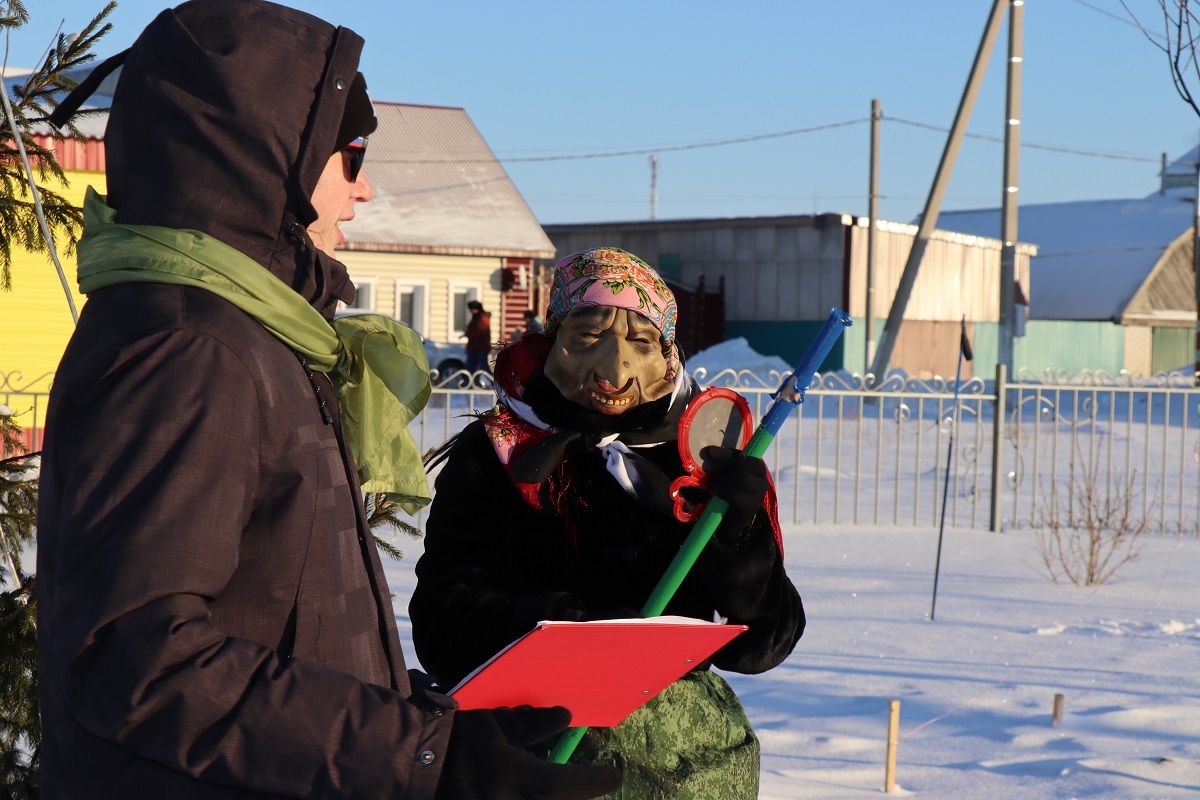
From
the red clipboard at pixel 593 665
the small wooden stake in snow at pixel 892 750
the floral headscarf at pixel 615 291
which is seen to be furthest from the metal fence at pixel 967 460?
the red clipboard at pixel 593 665

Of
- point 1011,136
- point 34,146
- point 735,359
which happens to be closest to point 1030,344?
point 735,359

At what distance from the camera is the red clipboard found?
1654 mm

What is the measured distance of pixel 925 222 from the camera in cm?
1697

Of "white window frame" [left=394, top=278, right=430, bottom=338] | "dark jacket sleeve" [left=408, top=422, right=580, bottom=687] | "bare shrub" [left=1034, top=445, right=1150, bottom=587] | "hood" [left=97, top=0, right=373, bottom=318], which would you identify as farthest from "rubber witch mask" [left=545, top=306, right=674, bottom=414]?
"white window frame" [left=394, top=278, right=430, bottom=338]

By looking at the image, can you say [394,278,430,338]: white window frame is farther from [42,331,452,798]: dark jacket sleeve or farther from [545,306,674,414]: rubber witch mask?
[42,331,452,798]: dark jacket sleeve

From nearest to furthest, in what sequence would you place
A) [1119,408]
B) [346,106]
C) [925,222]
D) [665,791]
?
[346,106]
[665,791]
[925,222]
[1119,408]

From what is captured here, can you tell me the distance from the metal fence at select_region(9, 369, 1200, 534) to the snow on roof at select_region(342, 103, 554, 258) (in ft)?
34.6

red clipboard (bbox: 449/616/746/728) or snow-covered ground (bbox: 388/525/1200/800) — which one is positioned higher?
red clipboard (bbox: 449/616/746/728)

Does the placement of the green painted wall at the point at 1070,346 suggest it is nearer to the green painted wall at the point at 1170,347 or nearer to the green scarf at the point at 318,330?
the green painted wall at the point at 1170,347

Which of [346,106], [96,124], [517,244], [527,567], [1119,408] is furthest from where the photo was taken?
[517,244]

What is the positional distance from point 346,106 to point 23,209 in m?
2.07

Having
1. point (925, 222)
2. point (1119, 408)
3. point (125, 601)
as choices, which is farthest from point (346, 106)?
point (1119, 408)

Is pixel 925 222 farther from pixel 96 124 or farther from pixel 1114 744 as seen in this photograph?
pixel 1114 744

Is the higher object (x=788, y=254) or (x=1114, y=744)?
(x=788, y=254)
